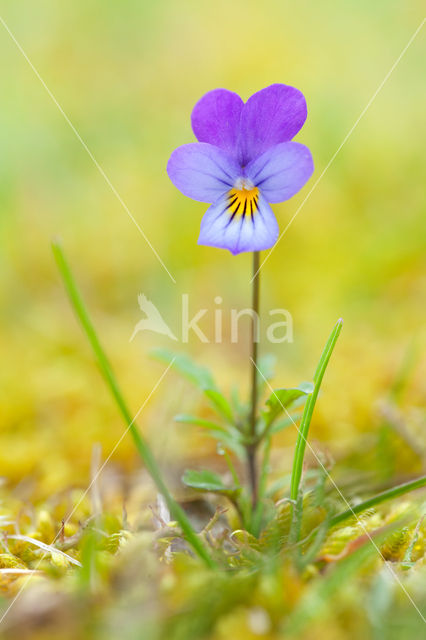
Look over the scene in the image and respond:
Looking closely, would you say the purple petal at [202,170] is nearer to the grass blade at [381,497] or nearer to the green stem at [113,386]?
the green stem at [113,386]

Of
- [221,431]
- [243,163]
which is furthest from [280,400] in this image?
[243,163]

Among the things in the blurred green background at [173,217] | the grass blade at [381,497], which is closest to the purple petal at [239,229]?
the grass blade at [381,497]

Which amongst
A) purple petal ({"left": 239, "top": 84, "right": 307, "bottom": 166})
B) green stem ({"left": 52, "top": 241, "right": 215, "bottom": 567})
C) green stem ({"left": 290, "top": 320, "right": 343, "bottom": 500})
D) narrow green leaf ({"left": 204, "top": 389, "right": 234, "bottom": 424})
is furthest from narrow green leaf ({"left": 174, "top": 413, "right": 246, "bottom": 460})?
purple petal ({"left": 239, "top": 84, "right": 307, "bottom": 166})

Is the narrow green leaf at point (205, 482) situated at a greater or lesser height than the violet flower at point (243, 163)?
lesser

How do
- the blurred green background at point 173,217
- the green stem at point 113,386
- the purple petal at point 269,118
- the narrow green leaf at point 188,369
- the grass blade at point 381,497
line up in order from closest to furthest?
the green stem at point 113,386 < the grass blade at point 381,497 < the purple petal at point 269,118 < the narrow green leaf at point 188,369 < the blurred green background at point 173,217

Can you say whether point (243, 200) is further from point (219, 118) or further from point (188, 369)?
point (188, 369)

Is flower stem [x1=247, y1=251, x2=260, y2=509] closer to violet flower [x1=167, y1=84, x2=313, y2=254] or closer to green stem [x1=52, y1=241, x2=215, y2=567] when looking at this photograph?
violet flower [x1=167, y1=84, x2=313, y2=254]
